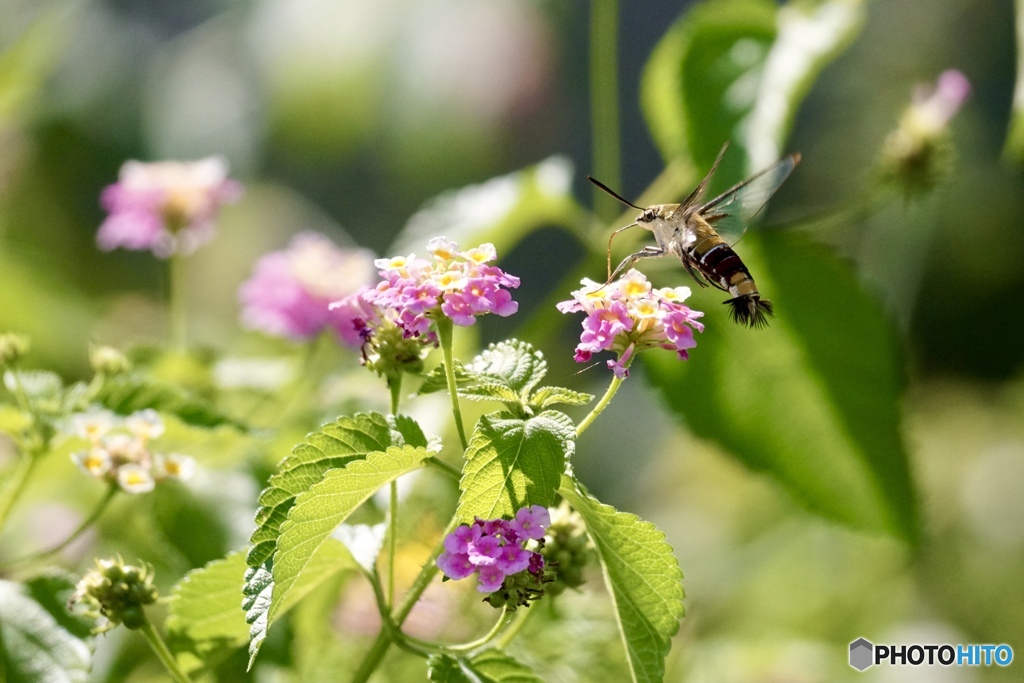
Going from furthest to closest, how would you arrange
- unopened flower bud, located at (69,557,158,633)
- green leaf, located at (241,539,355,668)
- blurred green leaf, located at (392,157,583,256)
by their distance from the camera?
blurred green leaf, located at (392,157,583,256) → unopened flower bud, located at (69,557,158,633) → green leaf, located at (241,539,355,668)

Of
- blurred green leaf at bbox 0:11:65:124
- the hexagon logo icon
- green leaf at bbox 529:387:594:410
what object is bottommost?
green leaf at bbox 529:387:594:410

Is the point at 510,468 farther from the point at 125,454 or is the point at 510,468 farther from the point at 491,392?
the point at 125,454

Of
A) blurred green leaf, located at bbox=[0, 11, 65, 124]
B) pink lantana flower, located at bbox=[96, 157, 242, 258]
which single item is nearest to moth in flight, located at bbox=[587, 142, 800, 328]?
pink lantana flower, located at bbox=[96, 157, 242, 258]

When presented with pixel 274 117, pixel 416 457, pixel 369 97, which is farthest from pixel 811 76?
pixel 274 117

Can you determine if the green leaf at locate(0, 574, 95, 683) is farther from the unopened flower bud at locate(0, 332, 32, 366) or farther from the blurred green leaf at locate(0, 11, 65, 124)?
the blurred green leaf at locate(0, 11, 65, 124)

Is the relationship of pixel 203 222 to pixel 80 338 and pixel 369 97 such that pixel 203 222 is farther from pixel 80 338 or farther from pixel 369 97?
pixel 369 97

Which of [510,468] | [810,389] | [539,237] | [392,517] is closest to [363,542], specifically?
[392,517]

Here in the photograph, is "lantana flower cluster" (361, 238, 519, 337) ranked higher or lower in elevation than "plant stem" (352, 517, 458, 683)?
higher

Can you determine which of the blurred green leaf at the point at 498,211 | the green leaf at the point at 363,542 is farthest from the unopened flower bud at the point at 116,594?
the blurred green leaf at the point at 498,211
